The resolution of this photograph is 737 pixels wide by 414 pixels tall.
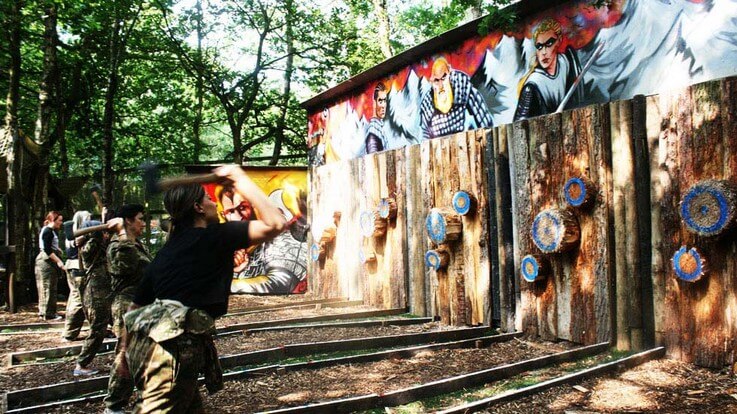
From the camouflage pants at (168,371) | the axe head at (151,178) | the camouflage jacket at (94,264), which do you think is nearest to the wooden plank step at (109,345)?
the camouflage jacket at (94,264)

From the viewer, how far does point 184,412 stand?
305cm

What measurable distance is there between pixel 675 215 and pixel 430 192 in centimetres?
387

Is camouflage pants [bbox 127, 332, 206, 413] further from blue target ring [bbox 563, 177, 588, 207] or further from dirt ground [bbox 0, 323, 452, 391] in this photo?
blue target ring [bbox 563, 177, 588, 207]

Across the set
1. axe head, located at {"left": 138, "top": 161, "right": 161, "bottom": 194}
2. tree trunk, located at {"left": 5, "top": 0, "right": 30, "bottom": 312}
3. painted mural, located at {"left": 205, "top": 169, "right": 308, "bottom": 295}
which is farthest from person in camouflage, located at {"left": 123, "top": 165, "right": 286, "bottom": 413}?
tree trunk, located at {"left": 5, "top": 0, "right": 30, "bottom": 312}

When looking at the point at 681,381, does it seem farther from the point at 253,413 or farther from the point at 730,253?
the point at 253,413

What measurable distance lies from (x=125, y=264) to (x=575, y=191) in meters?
4.97

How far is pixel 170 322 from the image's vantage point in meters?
3.02

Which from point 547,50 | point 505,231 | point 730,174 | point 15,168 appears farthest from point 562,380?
point 15,168

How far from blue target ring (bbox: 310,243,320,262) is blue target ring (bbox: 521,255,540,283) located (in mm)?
6409

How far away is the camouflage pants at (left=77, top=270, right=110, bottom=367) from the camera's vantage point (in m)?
6.35

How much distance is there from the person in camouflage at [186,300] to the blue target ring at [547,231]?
3.98 meters

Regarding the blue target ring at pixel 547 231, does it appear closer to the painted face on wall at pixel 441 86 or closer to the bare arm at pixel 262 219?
the painted face on wall at pixel 441 86

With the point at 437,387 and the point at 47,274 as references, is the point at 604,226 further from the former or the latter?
the point at 47,274

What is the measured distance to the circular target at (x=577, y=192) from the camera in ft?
19.9
